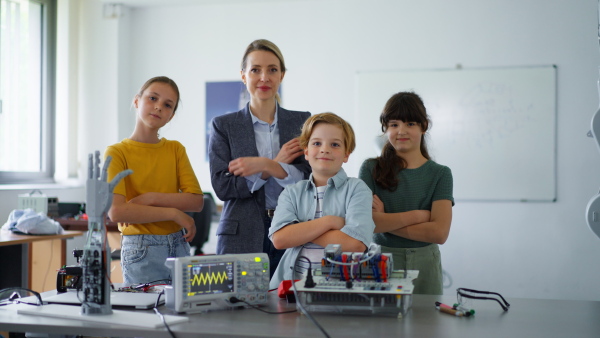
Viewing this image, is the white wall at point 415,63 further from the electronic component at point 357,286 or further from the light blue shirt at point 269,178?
the electronic component at point 357,286

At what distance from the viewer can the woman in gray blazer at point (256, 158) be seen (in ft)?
7.07

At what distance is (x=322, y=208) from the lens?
1934 mm

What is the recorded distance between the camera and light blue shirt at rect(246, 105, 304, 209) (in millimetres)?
2158

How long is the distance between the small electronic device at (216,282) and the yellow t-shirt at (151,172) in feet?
1.79

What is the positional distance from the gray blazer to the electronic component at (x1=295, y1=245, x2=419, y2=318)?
0.60m

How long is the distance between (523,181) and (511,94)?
0.75 metres

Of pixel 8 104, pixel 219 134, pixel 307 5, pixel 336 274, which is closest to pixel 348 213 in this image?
pixel 336 274

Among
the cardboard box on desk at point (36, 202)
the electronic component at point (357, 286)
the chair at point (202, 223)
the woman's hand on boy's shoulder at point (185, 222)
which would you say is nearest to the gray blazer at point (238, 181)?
the woman's hand on boy's shoulder at point (185, 222)

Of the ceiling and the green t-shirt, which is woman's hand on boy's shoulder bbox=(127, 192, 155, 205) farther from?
the ceiling

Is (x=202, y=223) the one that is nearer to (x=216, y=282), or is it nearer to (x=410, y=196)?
(x=410, y=196)

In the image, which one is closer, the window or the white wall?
the white wall

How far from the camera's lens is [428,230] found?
2070 millimetres

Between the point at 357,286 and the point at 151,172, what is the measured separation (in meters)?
0.99

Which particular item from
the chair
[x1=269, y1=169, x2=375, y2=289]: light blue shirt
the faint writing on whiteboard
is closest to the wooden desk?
the chair
